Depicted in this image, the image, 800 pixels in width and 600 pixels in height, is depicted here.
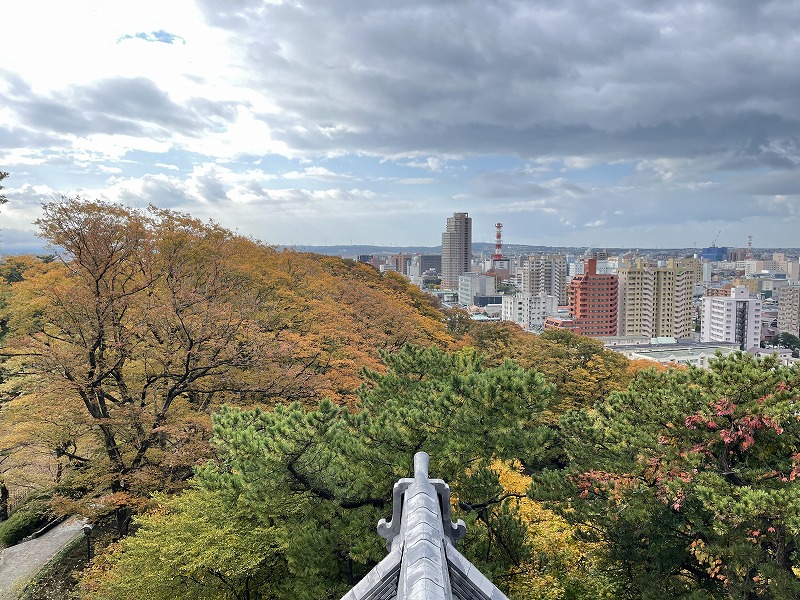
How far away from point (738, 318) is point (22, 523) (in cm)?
10932

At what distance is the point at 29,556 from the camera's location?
1580 cm

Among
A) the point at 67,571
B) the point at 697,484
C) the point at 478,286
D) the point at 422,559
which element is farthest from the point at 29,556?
the point at 478,286

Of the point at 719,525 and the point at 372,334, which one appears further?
the point at 372,334

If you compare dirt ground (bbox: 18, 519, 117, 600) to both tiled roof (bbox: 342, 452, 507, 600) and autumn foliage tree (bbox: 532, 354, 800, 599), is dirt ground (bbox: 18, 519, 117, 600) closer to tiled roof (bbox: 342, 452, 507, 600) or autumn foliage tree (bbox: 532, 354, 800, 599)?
tiled roof (bbox: 342, 452, 507, 600)

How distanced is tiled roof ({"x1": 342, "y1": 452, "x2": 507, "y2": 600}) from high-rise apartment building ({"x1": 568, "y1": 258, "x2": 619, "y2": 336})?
99354 millimetres

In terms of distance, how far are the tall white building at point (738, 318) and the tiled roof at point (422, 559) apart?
105 metres

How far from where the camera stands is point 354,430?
1015 cm

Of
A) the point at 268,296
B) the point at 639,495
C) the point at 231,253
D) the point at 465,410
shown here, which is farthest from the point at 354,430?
the point at 231,253

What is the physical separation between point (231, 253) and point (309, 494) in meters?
17.0

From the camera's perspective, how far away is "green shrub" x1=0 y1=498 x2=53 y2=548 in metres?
16.7

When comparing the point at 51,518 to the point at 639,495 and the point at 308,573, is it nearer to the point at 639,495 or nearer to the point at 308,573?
the point at 308,573

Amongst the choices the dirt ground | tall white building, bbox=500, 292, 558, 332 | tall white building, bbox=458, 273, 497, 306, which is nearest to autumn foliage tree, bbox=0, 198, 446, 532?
the dirt ground

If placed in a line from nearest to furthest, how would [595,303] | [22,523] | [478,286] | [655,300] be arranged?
[22,523], [655,300], [595,303], [478,286]

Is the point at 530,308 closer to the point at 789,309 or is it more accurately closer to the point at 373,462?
Result: the point at 789,309
